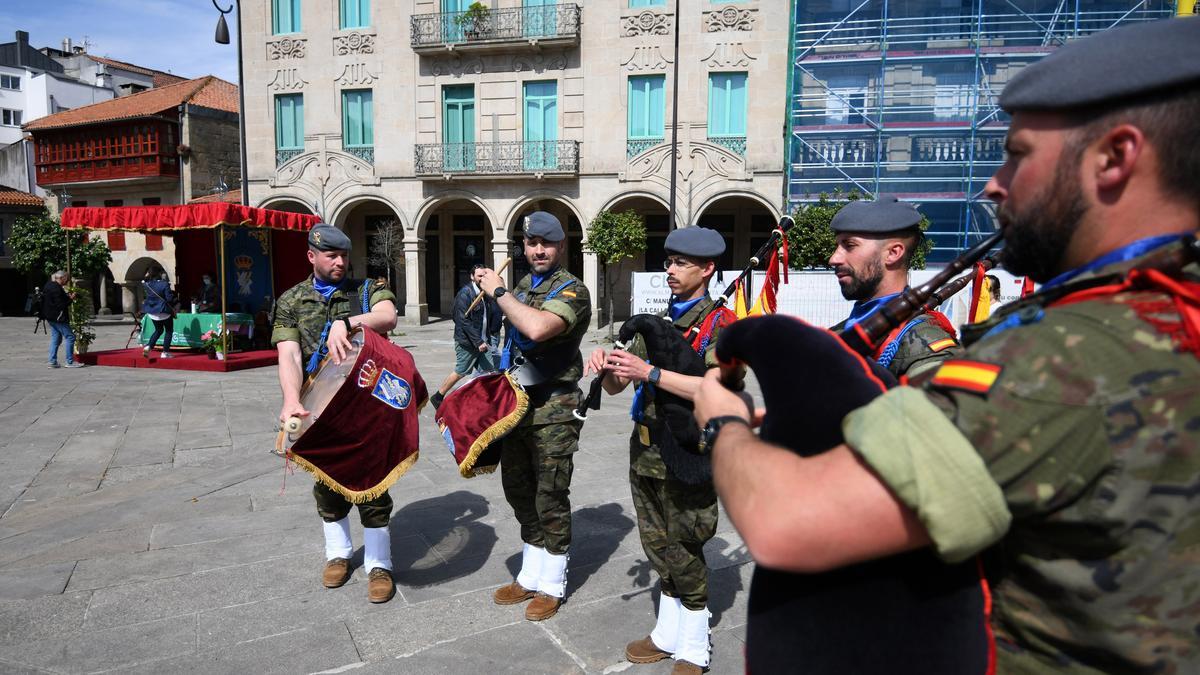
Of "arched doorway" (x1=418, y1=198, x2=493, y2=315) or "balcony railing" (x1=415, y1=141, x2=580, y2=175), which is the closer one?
"balcony railing" (x1=415, y1=141, x2=580, y2=175)

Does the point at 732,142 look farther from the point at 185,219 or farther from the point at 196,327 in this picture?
the point at 196,327

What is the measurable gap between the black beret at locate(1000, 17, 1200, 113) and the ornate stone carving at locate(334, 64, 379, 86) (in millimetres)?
23666

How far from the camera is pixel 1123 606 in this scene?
3.24 ft

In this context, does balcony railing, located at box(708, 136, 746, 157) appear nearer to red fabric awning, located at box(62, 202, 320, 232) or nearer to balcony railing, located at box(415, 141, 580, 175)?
balcony railing, located at box(415, 141, 580, 175)

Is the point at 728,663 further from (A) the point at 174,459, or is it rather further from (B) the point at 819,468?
(A) the point at 174,459

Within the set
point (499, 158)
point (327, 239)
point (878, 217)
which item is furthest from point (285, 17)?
point (878, 217)

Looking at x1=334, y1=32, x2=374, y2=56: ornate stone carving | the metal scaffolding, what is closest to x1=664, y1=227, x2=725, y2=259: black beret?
the metal scaffolding

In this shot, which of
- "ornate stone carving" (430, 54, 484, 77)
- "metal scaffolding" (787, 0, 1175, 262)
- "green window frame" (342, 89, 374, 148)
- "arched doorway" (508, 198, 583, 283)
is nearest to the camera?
"metal scaffolding" (787, 0, 1175, 262)

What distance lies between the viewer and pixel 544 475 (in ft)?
12.3

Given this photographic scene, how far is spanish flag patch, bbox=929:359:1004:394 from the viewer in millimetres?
945

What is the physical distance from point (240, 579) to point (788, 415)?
4.01m

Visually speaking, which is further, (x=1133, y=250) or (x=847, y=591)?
(x=847, y=591)

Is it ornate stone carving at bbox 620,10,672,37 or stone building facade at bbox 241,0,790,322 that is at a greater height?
ornate stone carving at bbox 620,10,672,37

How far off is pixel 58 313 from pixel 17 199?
1067 inches
